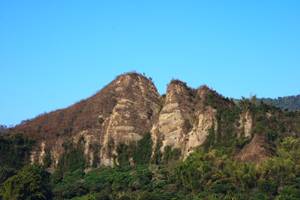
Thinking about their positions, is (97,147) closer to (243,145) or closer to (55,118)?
(55,118)

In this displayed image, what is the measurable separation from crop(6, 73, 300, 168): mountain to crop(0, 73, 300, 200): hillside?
128 millimetres

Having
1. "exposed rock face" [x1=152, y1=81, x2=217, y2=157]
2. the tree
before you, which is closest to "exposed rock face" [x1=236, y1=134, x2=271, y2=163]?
"exposed rock face" [x1=152, y1=81, x2=217, y2=157]

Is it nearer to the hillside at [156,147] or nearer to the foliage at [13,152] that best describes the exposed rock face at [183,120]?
the hillside at [156,147]

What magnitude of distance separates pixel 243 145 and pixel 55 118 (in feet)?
97.7

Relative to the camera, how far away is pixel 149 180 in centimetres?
7769

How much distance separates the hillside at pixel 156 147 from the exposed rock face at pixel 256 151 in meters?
0.12

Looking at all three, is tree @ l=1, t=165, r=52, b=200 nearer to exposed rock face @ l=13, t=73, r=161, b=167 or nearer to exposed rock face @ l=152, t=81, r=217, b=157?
exposed rock face @ l=13, t=73, r=161, b=167

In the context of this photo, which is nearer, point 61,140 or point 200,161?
point 200,161

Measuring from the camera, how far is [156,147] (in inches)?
3489

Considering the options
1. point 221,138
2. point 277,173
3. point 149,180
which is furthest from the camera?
point 221,138

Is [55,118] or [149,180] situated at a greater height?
[55,118]

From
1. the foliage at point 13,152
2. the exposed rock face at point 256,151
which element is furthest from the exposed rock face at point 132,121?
the foliage at point 13,152

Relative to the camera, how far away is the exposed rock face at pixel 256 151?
77.4 meters

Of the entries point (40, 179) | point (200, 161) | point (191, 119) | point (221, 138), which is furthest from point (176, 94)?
point (40, 179)
